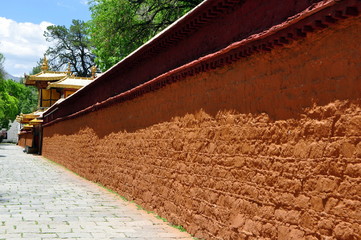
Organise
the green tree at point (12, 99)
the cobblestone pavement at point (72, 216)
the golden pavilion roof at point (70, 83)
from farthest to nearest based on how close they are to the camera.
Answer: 1. the green tree at point (12, 99)
2. the golden pavilion roof at point (70, 83)
3. the cobblestone pavement at point (72, 216)

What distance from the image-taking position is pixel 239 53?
5258 mm

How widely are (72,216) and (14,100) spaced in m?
51.6

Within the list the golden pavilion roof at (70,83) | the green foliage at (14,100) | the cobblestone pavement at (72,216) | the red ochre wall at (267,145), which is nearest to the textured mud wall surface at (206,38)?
the red ochre wall at (267,145)

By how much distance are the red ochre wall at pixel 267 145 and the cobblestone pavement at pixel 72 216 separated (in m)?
0.50

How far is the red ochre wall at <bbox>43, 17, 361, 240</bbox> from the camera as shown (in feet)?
12.0

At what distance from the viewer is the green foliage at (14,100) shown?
166 feet

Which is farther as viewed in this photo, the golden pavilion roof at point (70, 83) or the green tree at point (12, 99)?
the green tree at point (12, 99)

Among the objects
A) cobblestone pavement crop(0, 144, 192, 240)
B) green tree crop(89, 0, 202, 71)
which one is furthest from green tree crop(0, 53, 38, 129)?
cobblestone pavement crop(0, 144, 192, 240)

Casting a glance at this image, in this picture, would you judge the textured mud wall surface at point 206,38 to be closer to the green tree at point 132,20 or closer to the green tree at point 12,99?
the green tree at point 132,20

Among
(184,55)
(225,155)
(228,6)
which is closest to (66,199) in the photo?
(184,55)

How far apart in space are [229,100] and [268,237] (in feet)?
5.93

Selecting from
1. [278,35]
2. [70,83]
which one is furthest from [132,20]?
[278,35]

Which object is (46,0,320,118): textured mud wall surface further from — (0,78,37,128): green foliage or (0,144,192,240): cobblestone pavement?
(0,78,37,128): green foliage

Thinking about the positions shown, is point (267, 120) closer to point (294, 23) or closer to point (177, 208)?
point (294, 23)
